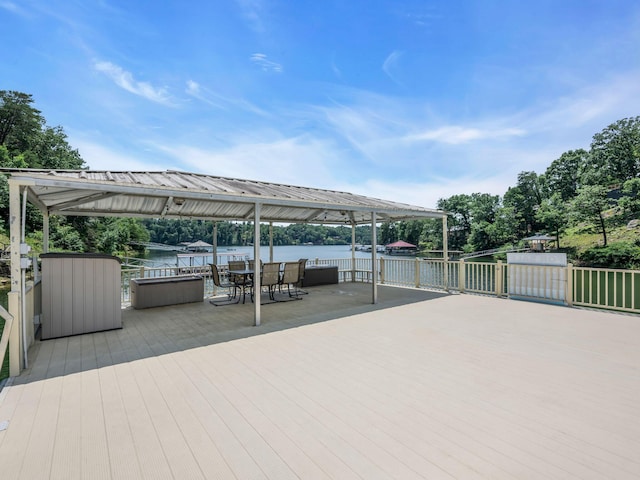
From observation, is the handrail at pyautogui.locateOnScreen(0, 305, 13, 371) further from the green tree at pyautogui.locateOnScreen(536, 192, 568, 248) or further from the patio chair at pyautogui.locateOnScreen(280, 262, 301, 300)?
the green tree at pyautogui.locateOnScreen(536, 192, 568, 248)

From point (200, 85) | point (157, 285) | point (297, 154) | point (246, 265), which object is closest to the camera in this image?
point (157, 285)

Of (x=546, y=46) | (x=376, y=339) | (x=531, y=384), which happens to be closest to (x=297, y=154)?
(x=546, y=46)

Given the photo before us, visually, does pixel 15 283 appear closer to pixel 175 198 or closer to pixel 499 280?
pixel 175 198

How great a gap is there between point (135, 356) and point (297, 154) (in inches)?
501

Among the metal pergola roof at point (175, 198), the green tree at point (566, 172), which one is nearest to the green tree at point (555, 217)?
the green tree at point (566, 172)

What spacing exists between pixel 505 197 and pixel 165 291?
4000cm

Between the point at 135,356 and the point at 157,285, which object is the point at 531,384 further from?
the point at 157,285

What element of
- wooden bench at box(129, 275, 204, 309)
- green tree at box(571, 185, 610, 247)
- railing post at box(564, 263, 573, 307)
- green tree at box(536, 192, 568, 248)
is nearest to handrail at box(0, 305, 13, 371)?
wooden bench at box(129, 275, 204, 309)

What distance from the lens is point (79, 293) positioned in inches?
178

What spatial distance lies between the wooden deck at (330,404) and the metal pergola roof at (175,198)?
2.03m

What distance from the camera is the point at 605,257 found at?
21812 millimetres

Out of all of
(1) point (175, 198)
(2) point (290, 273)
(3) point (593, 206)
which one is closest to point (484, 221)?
(3) point (593, 206)

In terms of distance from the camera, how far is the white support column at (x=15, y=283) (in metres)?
3.12

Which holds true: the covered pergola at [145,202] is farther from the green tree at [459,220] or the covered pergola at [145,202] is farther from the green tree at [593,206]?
the green tree at [459,220]
